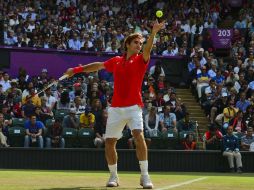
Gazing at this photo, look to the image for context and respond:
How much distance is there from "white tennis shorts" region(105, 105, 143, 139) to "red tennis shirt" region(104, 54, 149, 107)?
3.0 inches

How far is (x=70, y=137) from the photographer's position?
923 inches

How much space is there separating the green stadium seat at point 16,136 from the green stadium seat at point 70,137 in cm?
126

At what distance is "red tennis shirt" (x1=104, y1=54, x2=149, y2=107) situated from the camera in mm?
11258

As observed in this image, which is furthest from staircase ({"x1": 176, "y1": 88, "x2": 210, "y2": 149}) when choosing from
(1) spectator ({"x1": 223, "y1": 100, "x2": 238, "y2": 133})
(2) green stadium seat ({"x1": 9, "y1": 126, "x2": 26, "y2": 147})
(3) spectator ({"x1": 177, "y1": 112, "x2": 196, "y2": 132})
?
Answer: (2) green stadium seat ({"x1": 9, "y1": 126, "x2": 26, "y2": 147})

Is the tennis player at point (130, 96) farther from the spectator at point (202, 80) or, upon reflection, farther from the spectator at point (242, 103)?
the spectator at point (202, 80)

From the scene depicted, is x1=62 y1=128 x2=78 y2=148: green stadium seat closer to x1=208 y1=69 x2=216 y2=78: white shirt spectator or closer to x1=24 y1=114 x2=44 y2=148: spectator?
x1=24 y1=114 x2=44 y2=148: spectator

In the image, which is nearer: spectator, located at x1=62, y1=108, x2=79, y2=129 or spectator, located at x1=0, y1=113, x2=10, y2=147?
spectator, located at x1=0, y1=113, x2=10, y2=147

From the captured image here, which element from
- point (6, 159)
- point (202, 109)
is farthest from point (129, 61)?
point (202, 109)

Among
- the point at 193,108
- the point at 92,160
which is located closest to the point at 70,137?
the point at 92,160

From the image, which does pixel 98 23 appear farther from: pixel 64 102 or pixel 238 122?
pixel 238 122

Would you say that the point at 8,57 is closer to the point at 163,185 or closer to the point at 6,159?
the point at 6,159

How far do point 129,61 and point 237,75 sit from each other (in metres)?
17.8

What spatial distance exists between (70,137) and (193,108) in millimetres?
6603

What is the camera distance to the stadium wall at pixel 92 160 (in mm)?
21953
